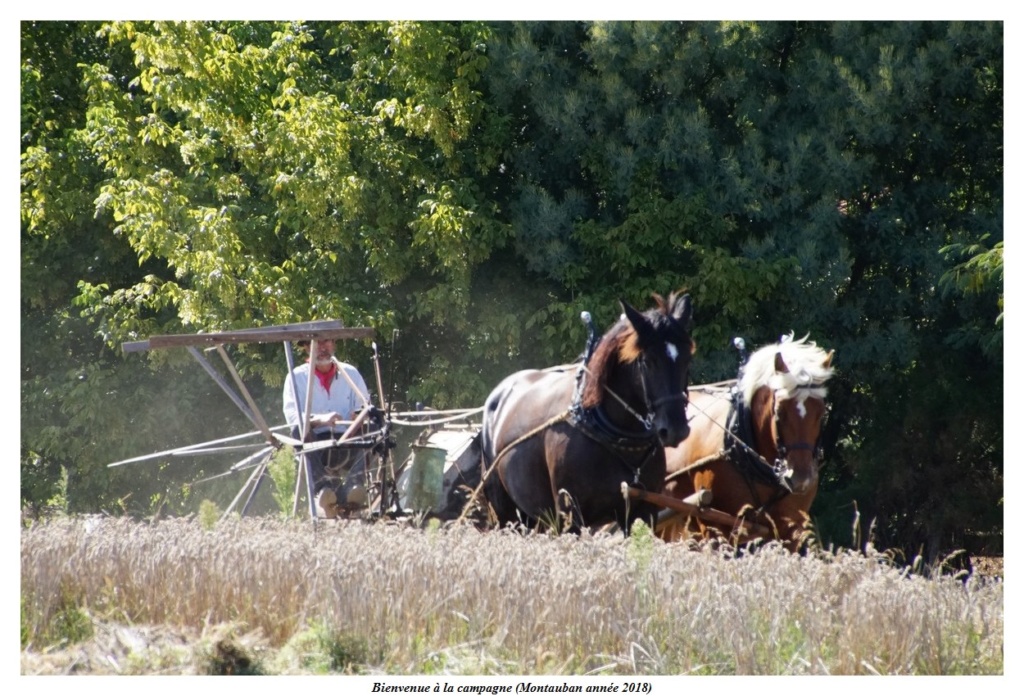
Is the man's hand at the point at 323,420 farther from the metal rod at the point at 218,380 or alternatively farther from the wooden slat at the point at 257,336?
the wooden slat at the point at 257,336

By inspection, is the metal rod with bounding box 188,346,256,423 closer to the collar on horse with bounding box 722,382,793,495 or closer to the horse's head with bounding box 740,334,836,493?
the collar on horse with bounding box 722,382,793,495

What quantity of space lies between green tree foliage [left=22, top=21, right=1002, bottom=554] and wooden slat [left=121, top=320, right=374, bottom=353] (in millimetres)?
3917

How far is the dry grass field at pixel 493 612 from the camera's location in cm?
520

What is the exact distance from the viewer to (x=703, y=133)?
11922 mm

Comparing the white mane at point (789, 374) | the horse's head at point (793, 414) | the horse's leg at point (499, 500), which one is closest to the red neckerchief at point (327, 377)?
the horse's leg at point (499, 500)

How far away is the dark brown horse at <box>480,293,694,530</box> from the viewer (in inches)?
273

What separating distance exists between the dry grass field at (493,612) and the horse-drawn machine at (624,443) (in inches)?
45.8

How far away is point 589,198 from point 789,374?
540 cm

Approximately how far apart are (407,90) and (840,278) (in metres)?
4.53

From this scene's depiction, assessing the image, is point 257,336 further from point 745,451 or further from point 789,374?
point 789,374

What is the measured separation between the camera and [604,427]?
7281mm

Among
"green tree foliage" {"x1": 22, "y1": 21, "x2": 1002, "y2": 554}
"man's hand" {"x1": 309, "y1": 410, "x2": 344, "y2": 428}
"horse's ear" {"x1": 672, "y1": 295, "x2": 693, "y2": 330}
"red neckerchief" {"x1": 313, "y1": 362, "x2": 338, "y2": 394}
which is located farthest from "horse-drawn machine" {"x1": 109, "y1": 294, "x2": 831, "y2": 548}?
"green tree foliage" {"x1": 22, "y1": 21, "x2": 1002, "y2": 554}

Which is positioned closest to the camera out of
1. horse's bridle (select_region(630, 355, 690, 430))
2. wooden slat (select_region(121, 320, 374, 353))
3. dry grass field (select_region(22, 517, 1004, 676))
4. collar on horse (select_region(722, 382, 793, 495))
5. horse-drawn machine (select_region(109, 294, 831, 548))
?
dry grass field (select_region(22, 517, 1004, 676))

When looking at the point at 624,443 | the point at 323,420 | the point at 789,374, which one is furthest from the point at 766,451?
the point at 323,420
